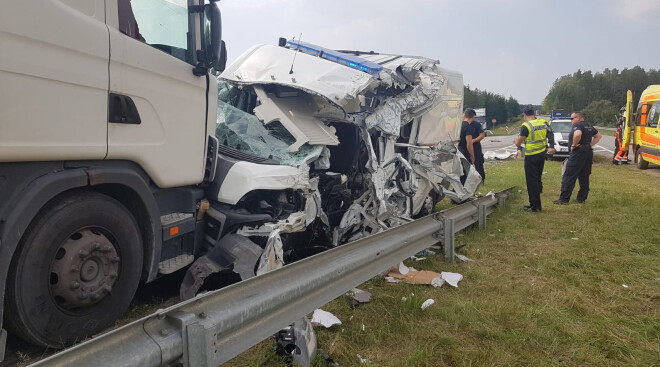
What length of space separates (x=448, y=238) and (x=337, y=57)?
224 cm

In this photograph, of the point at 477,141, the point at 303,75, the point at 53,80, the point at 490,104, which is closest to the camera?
the point at 53,80

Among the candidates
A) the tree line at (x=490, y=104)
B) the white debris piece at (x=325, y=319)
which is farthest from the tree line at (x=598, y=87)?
the white debris piece at (x=325, y=319)

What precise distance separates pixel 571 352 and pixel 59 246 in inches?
112

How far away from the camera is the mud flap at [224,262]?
9.97 feet

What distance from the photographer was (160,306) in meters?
3.22

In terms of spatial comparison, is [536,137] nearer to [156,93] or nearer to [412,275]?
[412,275]

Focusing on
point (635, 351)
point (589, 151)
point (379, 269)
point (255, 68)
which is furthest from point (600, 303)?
point (589, 151)

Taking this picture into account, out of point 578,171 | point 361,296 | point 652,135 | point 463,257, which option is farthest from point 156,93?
point 652,135

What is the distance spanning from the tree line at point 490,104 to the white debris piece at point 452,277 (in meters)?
50.4

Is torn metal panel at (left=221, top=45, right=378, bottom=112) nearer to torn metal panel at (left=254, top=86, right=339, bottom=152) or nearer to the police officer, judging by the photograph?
torn metal panel at (left=254, top=86, right=339, bottom=152)

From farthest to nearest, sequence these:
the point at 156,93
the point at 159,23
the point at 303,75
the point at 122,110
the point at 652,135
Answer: the point at 652,135
the point at 303,75
the point at 159,23
the point at 156,93
the point at 122,110

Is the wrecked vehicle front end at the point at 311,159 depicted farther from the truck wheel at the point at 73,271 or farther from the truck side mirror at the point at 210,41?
the truck side mirror at the point at 210,41

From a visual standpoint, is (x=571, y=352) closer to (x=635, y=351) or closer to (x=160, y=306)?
(x=635, y=351)

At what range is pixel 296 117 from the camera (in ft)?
14.5
